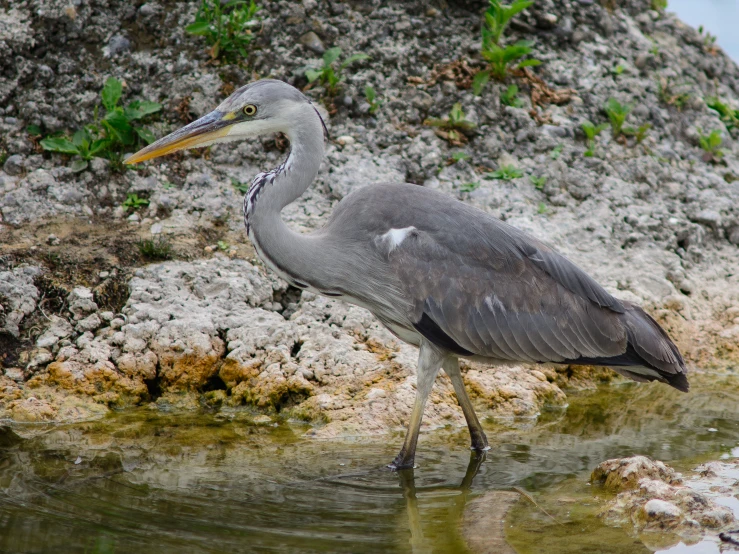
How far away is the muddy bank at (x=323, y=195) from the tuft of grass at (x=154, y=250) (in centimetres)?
2

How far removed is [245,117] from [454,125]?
2775mm

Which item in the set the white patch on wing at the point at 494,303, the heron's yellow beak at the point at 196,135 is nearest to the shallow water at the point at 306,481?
the white patch on wing at the point at 494,303

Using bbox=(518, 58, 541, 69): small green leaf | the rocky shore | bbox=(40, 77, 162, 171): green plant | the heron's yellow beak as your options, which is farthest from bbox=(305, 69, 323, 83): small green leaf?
the heron's yellow beak

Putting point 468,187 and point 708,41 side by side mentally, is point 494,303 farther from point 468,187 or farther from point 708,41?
point 708,41

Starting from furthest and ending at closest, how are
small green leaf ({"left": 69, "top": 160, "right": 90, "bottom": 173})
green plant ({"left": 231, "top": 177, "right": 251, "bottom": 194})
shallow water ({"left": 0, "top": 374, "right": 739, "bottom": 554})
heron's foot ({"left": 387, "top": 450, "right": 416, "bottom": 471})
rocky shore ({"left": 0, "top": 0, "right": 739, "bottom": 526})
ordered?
green plant ({"left": 231, "top": 177, "right": 251, "bottom": 194}) → small green leaf ({"left": 69, "top": 160, "right": 90, "bottom": 173}) → rocky shore ({"left": 0, "top": 0, "right": 739, "bottom": 526}) → heron's foot ({"left": 387, "top": 450, "right": 416, "bottom": 471}) → shallow water ({"left": 0, "top": 374, "right": 739, "bottom": 554})

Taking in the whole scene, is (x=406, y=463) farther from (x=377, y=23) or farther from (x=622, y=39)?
(x=622, y=39)

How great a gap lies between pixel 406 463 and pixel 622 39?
549 cm

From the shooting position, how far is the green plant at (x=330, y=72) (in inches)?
280

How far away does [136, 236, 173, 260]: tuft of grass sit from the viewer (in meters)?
5.92

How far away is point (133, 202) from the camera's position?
21.1 ft

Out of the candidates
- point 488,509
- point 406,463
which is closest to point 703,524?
point 488,509

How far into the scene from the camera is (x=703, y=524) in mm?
3842

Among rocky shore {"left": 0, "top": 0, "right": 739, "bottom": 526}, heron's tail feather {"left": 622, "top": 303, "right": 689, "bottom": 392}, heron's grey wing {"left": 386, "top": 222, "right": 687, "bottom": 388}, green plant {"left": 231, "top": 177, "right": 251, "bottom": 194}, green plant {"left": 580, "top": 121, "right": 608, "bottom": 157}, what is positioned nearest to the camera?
heron's grey wing {"left": 386, "top": 222, "right": 687, "bottom": 388}

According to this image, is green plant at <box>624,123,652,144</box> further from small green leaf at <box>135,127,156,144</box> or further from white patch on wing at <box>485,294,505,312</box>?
small green leaf at <box>135,127,156,144</box>
